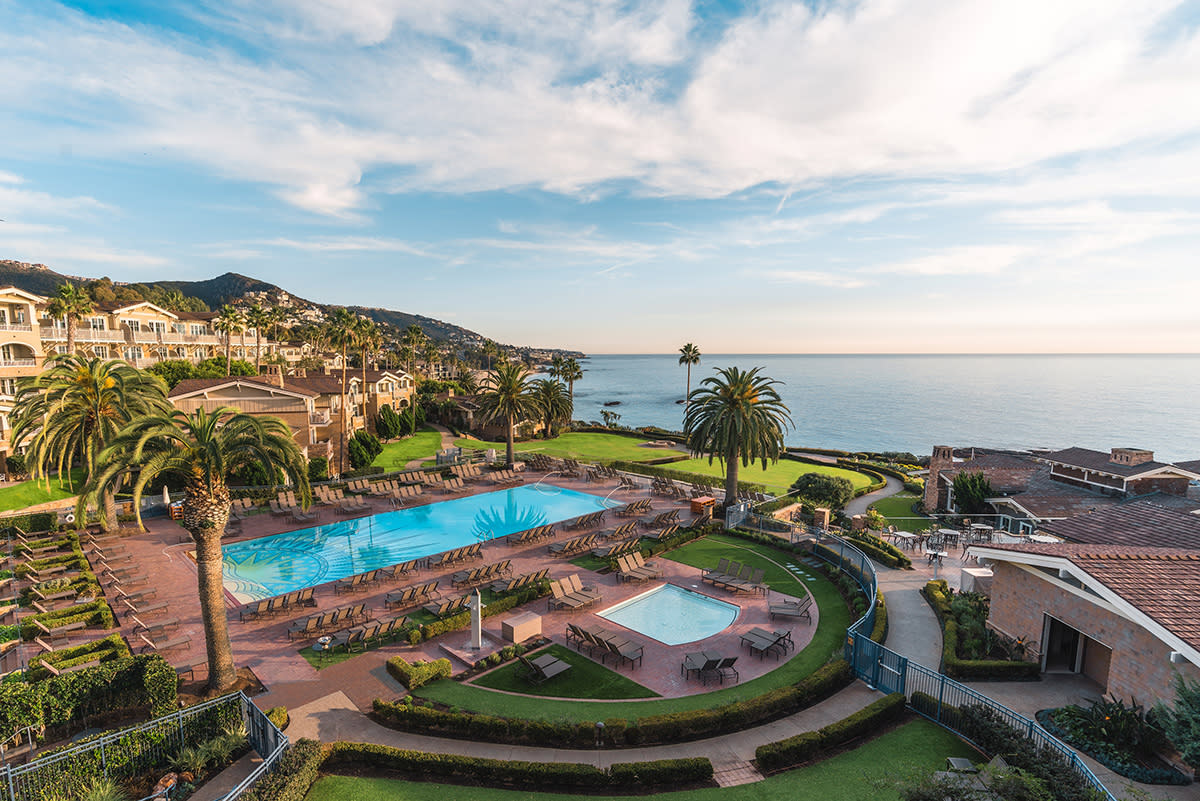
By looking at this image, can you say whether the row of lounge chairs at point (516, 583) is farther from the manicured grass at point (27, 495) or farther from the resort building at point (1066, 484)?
the manicured grass at point (27, 495)

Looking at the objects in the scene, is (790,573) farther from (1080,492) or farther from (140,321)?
(140,321)

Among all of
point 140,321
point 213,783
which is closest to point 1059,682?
point 213,783

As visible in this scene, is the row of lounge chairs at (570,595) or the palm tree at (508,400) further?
the palm tree at (508,400)

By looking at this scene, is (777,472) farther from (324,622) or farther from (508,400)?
(324,622)

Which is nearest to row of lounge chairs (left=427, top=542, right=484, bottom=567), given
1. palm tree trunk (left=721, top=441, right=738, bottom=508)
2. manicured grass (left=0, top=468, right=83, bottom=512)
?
palm tree trunk (left=721, top=441, right=738, bottom=508)

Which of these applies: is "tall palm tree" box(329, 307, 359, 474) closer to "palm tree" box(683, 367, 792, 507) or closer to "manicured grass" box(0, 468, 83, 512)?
"manicured grass" box(0, 468, 83, 512)

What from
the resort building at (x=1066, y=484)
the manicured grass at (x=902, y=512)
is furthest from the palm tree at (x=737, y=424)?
the resort building at (x=1066, y=484)
